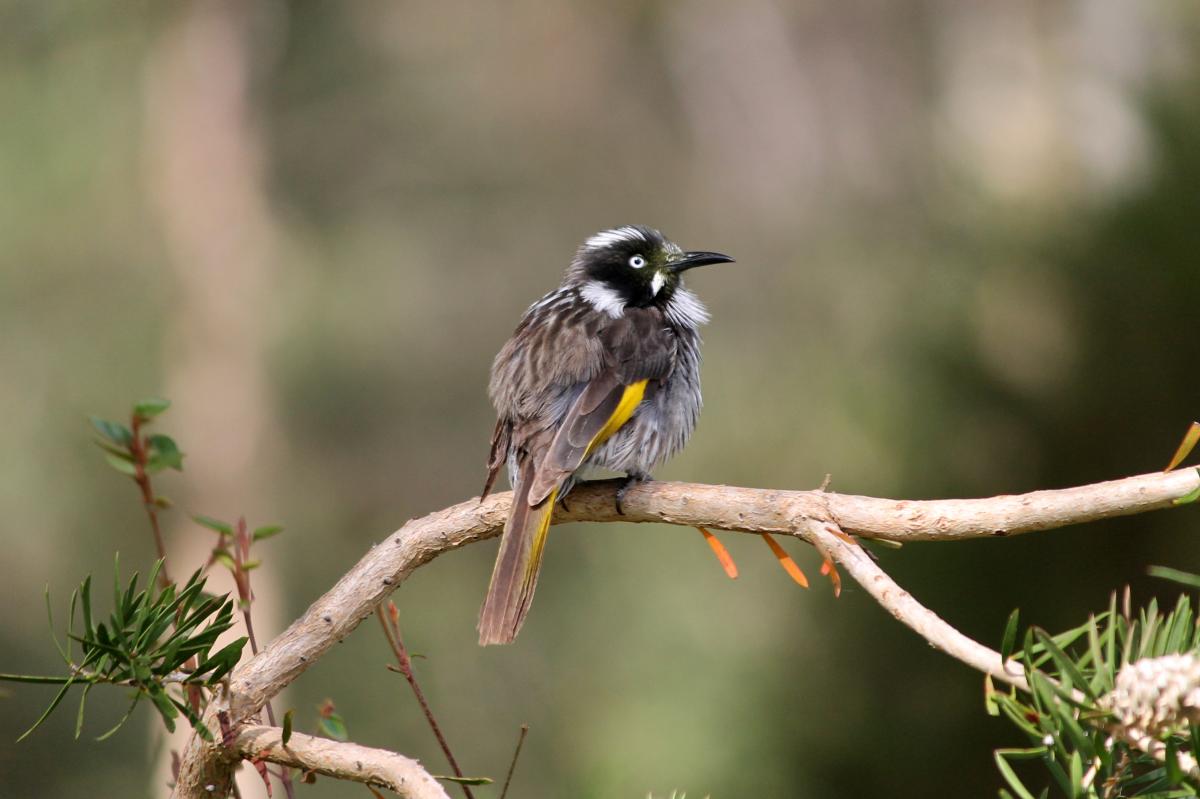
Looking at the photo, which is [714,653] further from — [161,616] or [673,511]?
[161,616]

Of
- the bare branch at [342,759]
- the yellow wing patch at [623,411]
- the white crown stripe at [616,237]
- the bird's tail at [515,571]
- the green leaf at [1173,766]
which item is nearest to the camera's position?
the green leaf at [1173,766]

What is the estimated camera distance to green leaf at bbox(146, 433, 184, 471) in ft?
6.84

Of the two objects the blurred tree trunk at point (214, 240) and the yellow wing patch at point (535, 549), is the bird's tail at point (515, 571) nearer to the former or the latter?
the yellow wing patch at point (535, 549)

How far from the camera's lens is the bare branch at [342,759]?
5.21 ft

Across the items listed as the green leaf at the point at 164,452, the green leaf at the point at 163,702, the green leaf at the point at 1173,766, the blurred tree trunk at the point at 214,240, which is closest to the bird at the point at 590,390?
the green leaf at the point at 164,452

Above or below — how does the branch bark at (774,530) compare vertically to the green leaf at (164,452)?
below

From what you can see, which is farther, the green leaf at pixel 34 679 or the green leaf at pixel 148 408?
the green leaf at pixel 148 408

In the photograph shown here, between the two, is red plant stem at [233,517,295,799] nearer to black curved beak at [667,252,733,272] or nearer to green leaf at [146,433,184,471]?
green leaf at [146,433,184,471]

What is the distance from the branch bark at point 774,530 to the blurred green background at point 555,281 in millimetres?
2840

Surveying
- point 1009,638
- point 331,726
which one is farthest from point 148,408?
point 1009,638

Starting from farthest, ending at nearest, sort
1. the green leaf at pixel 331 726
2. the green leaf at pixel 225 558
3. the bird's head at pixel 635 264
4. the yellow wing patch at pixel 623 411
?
1. the bird's head at pixel 635 264
2. the yellow wing patch at pixel 623 411
3. the green leaf at pixel 331 726
4. the green leaf at pixel 225 558

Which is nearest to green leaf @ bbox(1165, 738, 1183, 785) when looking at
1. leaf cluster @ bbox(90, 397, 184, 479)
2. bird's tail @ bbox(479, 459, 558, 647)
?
leaf cluster @ bbox(90, 397, 184, 479)

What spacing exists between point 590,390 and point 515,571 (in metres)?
0.79

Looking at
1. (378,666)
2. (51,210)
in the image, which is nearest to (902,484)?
(378,666)
